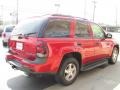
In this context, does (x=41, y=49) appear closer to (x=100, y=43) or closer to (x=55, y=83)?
(x=55, y=83)

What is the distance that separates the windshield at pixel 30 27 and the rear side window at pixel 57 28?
21cm

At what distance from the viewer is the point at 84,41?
5.20 metres

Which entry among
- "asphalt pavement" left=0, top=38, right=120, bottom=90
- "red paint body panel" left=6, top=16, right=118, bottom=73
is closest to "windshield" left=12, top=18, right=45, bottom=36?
"red paint body panel" left=6, top=16, right=118, bottom=73

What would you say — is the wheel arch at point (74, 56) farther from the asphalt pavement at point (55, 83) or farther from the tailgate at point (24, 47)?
the tailgate at point (24, 47)

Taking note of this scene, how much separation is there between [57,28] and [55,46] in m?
0.50

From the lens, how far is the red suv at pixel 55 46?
417cm

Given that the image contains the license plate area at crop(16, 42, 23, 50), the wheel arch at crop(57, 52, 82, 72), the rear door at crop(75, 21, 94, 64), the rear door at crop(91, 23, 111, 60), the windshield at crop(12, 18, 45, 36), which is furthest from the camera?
the rear door at crop(91, 23, 111, 60)

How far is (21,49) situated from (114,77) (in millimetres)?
2947

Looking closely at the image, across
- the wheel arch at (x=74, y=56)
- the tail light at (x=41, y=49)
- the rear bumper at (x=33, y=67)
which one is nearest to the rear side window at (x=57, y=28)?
the tail light at (x=41, y=49)

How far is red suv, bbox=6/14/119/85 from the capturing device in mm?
4172

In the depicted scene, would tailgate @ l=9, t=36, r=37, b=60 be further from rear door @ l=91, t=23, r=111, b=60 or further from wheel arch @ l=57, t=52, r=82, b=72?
rear door @ l=91, t=23, r=111, b=60

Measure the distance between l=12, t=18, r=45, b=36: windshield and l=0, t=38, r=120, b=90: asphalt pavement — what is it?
52.4 inches

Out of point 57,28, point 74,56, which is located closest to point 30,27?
point 57,28

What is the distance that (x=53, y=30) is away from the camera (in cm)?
446
